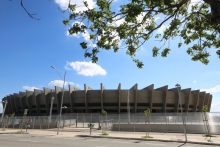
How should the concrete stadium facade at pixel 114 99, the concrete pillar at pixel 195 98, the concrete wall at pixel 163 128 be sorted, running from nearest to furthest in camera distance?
the concrete wall at pixel 163 128 < the concrete stadium facade at pixel 114 99 < the concrete pillar at pixel 195 98

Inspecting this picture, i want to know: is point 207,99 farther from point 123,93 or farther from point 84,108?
point 84,108

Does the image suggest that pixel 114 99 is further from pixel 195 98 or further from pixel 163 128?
pixel 163 128

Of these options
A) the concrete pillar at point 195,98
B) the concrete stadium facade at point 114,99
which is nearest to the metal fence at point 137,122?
the concrete stadium facade at point 114,99

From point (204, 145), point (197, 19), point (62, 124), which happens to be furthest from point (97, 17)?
point (62, 124)

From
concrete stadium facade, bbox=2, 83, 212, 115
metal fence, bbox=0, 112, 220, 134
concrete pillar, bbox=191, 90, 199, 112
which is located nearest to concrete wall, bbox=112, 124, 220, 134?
metal fence, bbox=0, 112, 220, 134

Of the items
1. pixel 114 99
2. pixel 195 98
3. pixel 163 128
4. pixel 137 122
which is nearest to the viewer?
pixel 163 128

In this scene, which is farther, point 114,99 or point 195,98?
point 195,98

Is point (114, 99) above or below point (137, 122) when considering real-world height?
above

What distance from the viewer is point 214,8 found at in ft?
→ 16.3

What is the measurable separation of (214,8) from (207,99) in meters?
73.0

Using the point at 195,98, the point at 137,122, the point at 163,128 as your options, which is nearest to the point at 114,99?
the point at 137,122

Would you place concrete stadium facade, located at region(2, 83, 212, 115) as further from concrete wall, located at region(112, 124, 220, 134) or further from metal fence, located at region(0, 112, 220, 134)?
concrete wall, located at region(112, 124, 220, 134)

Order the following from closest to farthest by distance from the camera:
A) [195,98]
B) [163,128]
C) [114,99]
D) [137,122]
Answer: [163,128]
[137,122]
[114,99]
[195,98]

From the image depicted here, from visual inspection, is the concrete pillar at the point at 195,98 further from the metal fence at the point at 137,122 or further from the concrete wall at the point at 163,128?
the concrete wall at the point at 163,128
